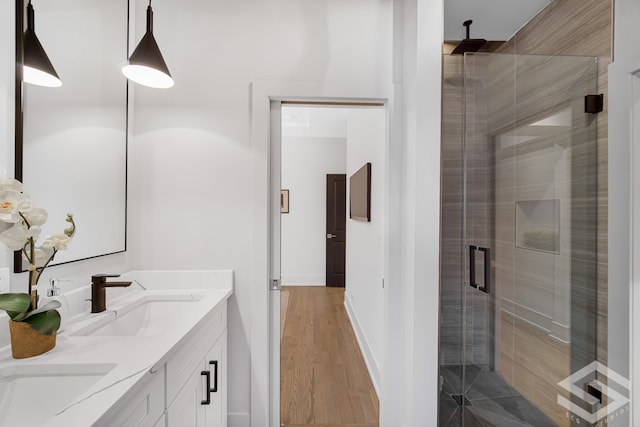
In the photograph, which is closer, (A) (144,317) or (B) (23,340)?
(B) (23,340)

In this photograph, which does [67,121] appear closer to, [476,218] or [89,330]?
[89,330]

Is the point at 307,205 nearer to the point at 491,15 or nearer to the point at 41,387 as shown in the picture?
the point at 491,15

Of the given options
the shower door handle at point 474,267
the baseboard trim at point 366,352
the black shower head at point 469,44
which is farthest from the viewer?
the baseboard trim at point 366,352

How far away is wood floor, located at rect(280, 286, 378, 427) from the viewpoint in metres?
1.88

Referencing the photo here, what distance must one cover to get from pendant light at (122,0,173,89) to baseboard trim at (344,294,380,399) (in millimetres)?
2240

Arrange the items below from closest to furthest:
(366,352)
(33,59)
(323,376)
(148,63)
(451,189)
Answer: (33,59) → (148,63) → (451,189) → (323,376) → (366,352)

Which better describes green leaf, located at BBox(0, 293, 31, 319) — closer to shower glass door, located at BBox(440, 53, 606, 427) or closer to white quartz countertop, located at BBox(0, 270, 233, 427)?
white quartz countertop, located at BBox(0, 270, 233, 427)

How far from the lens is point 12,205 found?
0.83m

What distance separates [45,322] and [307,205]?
453cm

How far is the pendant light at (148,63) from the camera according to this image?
1.23m

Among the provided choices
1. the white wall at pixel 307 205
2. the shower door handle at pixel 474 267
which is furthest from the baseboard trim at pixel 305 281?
the shower door handle at pixel 474 267

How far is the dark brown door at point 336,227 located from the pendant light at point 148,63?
13.3ft

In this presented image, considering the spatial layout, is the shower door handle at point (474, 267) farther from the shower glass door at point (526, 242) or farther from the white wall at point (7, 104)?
the white wall at point (7, 104)

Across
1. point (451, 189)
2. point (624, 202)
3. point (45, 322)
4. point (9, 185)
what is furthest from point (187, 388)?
point (451, 189)
